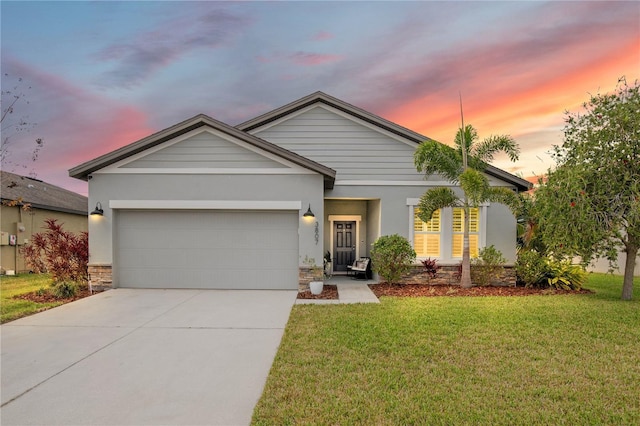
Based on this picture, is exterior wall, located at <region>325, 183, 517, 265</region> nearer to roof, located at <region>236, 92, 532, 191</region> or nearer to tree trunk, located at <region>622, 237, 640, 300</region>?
roof, located at <region>236, 92, 532, 191</region>

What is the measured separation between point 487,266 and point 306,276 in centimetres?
567

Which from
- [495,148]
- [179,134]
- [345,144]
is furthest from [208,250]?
[495,148]

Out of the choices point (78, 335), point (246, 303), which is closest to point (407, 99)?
point (246, 303)

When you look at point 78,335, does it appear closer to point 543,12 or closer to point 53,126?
point 53,126

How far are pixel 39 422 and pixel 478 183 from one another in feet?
31.9

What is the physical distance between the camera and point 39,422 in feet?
10.9

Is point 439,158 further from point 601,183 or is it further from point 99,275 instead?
point 99,275

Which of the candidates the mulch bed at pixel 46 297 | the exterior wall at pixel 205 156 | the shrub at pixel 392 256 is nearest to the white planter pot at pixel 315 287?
the shrub at pixel 392 256

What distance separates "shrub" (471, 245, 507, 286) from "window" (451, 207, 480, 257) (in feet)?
1.61

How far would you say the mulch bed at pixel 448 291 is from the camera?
9.61 m

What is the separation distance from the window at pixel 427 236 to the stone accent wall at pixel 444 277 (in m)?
0.54

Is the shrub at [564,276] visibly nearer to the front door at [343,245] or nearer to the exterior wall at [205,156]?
the front door at [343,245]

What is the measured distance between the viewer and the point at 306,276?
→ 963cm

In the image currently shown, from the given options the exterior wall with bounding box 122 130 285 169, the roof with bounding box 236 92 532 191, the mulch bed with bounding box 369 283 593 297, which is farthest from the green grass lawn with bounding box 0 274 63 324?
the mulch bed with bounding box 369 283 593 297
